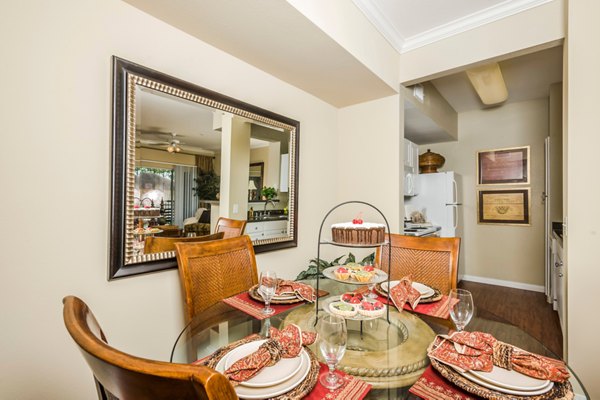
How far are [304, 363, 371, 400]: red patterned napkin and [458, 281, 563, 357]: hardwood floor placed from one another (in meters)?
2.38

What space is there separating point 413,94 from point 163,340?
10.1ft

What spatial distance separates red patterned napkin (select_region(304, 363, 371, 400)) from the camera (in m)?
0.67

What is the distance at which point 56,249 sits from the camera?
4.18 feet

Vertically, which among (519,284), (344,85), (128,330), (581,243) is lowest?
(519,284)

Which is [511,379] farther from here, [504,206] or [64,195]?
[504,206]

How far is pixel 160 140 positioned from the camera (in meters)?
1.63

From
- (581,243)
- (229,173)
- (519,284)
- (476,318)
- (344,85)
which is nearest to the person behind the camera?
(476,318)

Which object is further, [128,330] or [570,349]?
[570,349]

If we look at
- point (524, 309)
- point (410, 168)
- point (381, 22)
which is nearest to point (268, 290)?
point (381, 22)

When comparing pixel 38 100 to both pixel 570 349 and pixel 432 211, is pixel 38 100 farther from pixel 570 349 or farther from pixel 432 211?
pixel 432 211

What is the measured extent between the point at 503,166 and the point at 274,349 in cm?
480

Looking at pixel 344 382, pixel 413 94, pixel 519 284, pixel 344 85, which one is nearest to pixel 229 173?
pixel 344 85

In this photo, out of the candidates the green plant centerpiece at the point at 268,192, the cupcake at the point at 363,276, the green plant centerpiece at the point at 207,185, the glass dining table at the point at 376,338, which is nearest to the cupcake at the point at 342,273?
the cupcake at the point at 363,276

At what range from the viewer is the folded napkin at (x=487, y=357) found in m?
0.72
